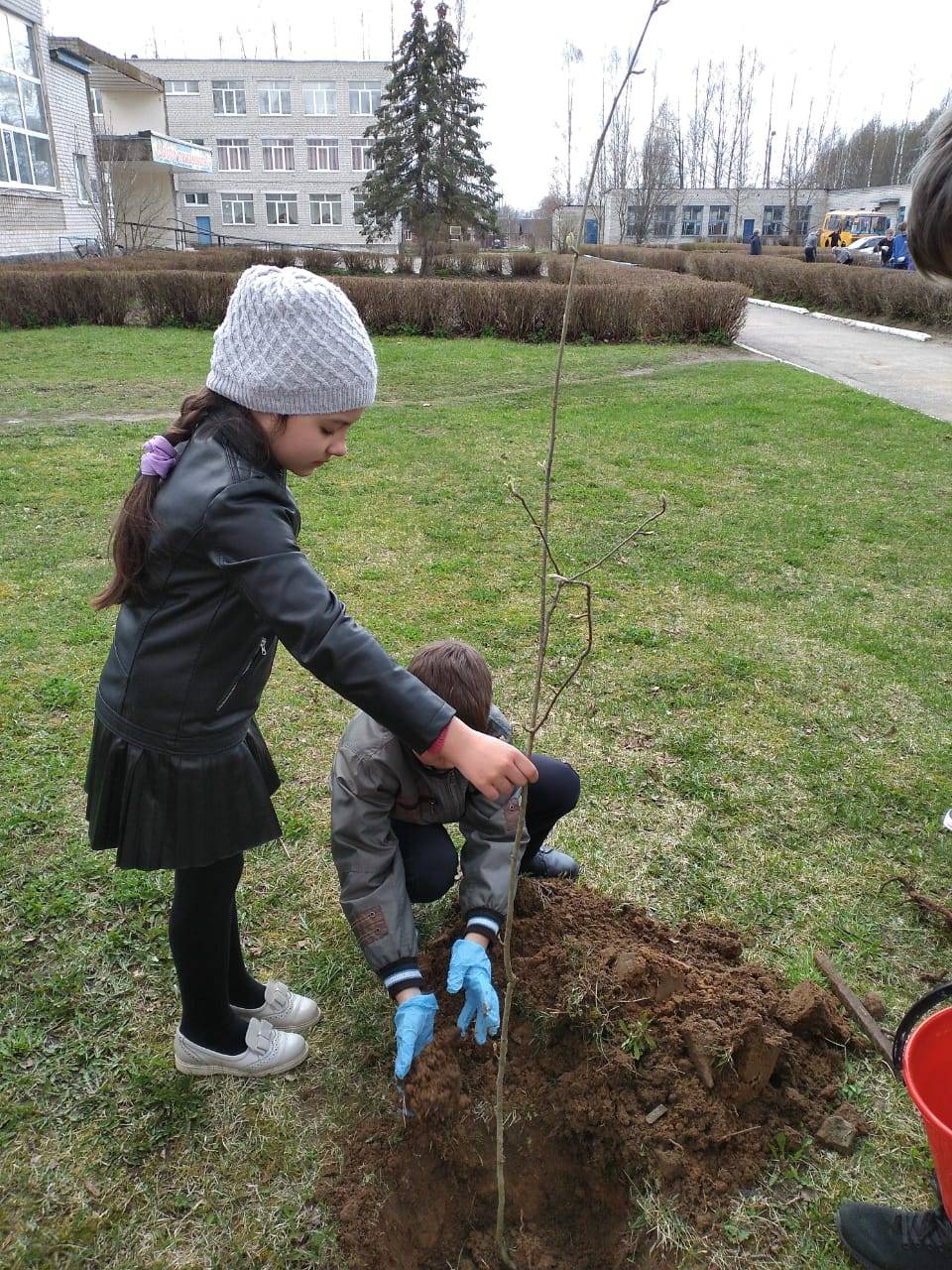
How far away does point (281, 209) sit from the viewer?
150ft

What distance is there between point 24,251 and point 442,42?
1348cm

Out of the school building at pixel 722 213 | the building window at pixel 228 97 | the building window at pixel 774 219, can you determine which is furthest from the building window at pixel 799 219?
the building window at pixel 228 97

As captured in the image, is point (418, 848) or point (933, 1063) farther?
point (418, 848)

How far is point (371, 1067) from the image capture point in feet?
6.15

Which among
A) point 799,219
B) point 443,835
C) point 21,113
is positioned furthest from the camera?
point 799,219

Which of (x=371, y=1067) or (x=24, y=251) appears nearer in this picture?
(x=371, y=1067)

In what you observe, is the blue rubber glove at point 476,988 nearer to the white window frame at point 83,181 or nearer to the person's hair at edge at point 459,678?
the person's hair at edge at point 459,678

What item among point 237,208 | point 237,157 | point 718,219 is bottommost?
point 237,208

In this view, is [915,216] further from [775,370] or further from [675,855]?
[775,370]

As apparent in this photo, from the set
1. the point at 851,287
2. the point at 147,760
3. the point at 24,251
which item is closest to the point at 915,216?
the point at 147,760

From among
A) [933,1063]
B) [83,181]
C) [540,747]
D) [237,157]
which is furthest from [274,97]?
[933,1063]

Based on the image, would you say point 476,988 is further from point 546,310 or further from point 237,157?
point 237,157

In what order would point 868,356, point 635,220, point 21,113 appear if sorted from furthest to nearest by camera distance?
point 635,220
point 21,113
point 868,356

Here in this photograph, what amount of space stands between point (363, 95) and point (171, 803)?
51467 mm
